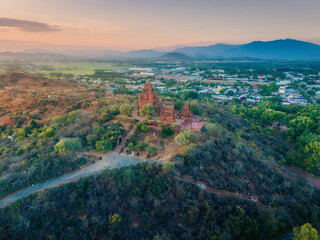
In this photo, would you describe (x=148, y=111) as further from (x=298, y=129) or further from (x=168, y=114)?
(x=298, y=129)

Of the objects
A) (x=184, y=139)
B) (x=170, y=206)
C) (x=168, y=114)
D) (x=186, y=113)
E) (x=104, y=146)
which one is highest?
(x=168, y=114)

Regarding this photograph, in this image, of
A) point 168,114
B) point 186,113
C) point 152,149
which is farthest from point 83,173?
point 186,113

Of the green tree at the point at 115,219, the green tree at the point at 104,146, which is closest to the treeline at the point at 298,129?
the green tree at the point at 104,146

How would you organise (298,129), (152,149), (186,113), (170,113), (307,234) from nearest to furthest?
(307,234) < (152,149) < (170,113) < (186,113) < (298,129)

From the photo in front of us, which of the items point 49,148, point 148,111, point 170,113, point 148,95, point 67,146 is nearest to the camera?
point 67,146

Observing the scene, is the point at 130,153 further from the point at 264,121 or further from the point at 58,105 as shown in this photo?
the point at 264,121

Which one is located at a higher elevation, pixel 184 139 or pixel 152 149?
pixel 184 139
